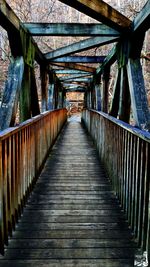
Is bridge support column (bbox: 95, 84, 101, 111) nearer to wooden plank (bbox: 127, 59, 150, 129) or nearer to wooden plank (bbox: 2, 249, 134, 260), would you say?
wooden plank (bbox: 127, 59, 150, 129)

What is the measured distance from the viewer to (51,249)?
9.06 ft

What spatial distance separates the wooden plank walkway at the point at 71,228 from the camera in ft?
8.54

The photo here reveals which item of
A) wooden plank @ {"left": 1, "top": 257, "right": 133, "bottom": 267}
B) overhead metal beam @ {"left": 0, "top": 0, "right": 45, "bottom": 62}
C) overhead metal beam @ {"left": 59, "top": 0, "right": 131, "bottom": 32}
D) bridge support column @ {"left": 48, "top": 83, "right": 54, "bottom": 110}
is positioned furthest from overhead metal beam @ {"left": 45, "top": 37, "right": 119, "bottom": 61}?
wooden plank @ {"left": 1, "top": 257, "right": 133, "bottom": 267}

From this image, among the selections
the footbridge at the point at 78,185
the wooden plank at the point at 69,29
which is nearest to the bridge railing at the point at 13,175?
the footbridge at the point at 78,185

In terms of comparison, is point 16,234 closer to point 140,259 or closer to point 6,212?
point 6,212

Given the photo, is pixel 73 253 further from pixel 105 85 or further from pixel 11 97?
pixel 105 85

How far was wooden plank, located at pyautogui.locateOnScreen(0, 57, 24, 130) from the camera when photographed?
428 centimetres

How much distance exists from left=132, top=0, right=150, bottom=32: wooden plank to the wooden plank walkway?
8.26 feet

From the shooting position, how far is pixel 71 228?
322cm

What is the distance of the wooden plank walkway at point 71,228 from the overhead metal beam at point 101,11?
8.72 feet

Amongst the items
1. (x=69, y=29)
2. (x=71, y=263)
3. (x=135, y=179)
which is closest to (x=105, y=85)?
(x=69, y=29)

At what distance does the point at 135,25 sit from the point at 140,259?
335 cm

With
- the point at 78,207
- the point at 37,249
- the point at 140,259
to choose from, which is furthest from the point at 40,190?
the point at 140,259

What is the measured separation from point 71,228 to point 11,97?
2218mm
